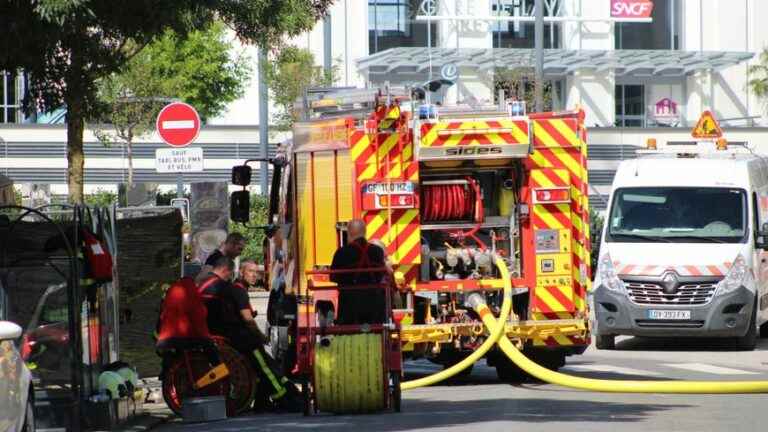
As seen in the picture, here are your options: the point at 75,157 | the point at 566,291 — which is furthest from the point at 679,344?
the point at 75,157

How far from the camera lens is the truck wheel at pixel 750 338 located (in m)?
24.1

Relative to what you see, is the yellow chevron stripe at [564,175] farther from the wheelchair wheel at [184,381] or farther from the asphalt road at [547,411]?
the wheelchair wheel at [184,381]

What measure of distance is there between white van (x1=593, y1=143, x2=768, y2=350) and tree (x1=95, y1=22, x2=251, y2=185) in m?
14.1

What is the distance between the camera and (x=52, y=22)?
12305 millimetres

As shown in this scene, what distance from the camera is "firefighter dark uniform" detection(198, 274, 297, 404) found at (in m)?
16.2

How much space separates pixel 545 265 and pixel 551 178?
2.88 feet

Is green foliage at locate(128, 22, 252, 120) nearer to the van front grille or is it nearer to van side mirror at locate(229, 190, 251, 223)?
the van front grille

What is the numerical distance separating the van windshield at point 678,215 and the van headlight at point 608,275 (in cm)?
35

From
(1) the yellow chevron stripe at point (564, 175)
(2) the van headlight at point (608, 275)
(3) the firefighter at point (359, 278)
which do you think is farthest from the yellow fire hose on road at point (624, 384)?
(2) the van headlight at point (608, 275)

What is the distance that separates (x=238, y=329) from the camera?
16.3 metres

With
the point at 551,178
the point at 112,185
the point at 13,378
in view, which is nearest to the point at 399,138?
the point at 551,178

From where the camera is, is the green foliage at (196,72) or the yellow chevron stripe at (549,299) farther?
the green foliage at (196,72)

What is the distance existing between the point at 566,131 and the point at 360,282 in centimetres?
307

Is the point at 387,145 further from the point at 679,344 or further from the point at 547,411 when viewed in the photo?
the point at 679,344
